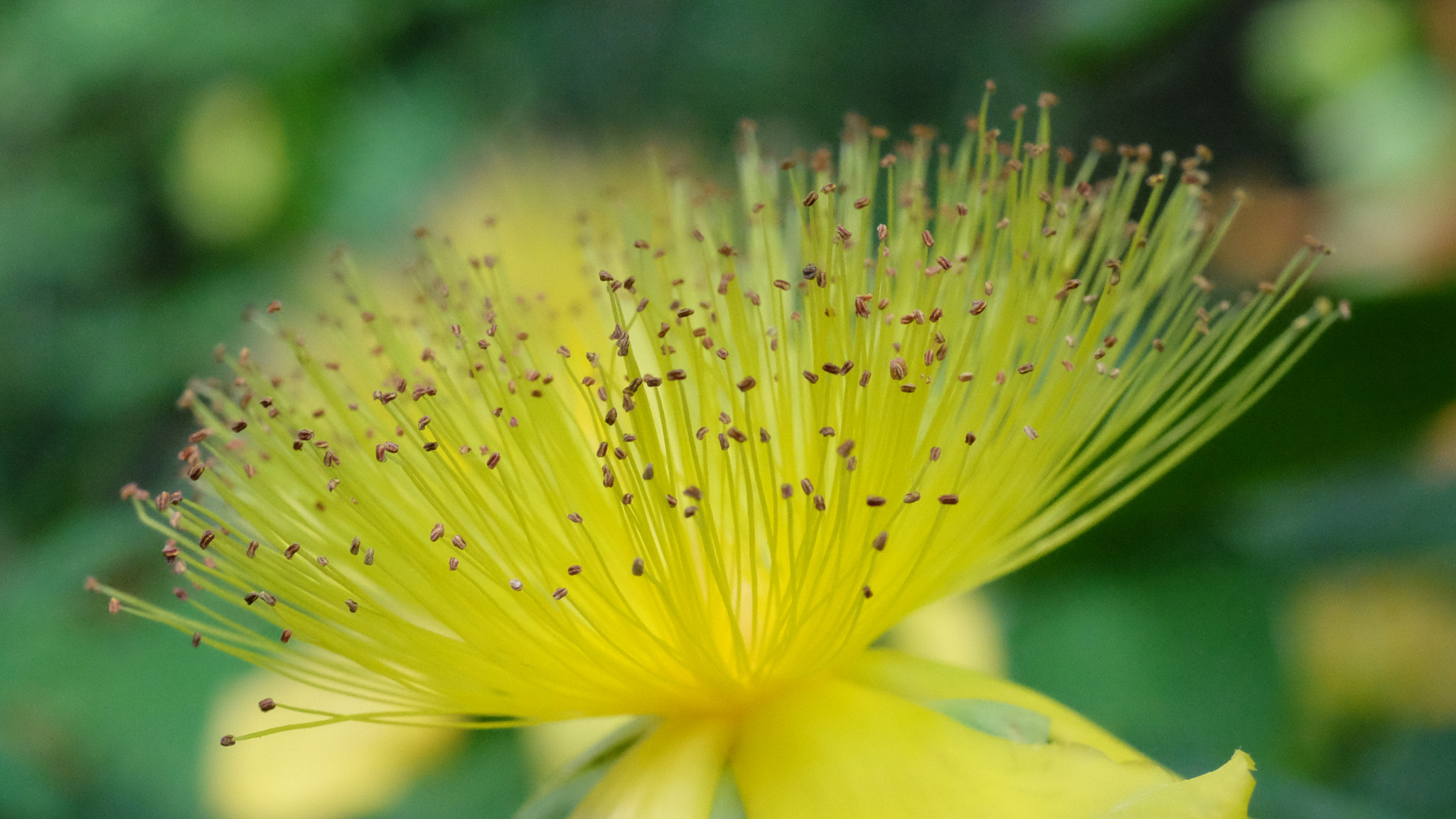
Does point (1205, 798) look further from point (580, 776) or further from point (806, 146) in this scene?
point (806, 146)

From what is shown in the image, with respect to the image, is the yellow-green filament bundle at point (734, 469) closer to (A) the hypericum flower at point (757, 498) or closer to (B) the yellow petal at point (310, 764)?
(A) the hypericum flower at point (757, 498)

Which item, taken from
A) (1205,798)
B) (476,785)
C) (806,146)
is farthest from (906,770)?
(806,146)

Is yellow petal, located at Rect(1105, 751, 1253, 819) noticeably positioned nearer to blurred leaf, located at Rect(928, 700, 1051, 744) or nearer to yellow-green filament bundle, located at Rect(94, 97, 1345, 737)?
blurred leaf, located at Rect(928, 700, 1051, 744)

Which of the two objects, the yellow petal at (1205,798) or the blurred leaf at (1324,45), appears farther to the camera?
the blurred leaf at (1324,45)

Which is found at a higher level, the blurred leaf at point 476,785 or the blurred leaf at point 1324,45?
the blurred leaf at point 1324,45

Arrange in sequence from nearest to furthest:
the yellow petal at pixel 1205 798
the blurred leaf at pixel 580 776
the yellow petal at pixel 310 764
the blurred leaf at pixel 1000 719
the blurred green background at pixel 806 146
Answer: the yellow petal at pixel 1205 798
the blurred leaf at pixel 1000 719
the blurred leaf at pixel 580 776
the blurred green background at pixel 806 146
the yellow petal at pixel 310 764

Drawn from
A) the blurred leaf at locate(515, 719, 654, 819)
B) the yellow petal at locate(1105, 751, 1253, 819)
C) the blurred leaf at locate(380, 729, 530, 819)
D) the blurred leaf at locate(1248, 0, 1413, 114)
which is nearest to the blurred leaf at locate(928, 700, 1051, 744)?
the yellow petal at locate(1105, 751, 1253, 819)

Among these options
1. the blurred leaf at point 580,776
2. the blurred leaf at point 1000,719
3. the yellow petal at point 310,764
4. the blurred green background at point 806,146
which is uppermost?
the blurred green background at point 806,146

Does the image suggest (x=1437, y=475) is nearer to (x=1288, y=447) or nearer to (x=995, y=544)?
(x=1288, y=447)

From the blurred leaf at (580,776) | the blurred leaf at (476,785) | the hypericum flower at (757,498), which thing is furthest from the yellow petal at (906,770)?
the blurred leaf at (476,785)
